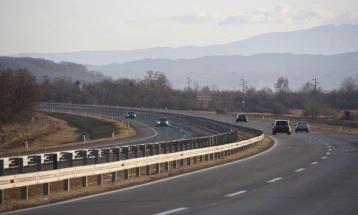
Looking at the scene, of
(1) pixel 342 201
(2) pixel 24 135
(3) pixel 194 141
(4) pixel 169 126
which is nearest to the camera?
(1) pixel 342 201

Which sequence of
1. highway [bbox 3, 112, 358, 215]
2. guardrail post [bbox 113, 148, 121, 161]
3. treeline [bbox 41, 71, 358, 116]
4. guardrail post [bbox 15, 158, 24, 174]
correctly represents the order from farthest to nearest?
treeline [bbox 41, 71, 358, 116]
guardrail post [bbox 113, 148, 121, 161]
guardrail post [bbox 15, 158, 24, 174]
highway [bbox 3, 112, 358, 215]

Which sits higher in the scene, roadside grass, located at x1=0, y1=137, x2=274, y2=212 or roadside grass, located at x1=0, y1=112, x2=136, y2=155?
roadside grass, located at x1=0, y1=137, x2=274, y2=212

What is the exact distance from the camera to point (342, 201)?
16578 mm

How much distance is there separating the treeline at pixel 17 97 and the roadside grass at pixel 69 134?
2.28 meters

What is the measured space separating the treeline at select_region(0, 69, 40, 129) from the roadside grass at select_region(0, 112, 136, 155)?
2.28 m

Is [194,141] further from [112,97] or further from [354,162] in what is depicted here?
[112,97]

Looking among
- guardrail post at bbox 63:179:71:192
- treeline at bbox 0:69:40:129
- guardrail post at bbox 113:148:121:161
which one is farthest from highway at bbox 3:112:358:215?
treeline at bbox 0:69:40:129

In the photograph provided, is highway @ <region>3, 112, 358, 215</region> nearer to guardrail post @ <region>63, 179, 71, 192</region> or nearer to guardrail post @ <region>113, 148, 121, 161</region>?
guardrail post @ <region>63, 179, 71, 192</region>

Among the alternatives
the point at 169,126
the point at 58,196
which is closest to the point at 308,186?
the point at 58,196

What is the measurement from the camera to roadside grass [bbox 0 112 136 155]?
5553cm

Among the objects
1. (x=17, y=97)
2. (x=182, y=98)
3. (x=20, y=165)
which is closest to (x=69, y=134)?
(x=17, y=97)

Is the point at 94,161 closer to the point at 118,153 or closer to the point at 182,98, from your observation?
the point at 118,153

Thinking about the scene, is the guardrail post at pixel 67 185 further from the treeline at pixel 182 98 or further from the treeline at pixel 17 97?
the treeline at pixel 182 98

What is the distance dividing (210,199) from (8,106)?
53918mm
